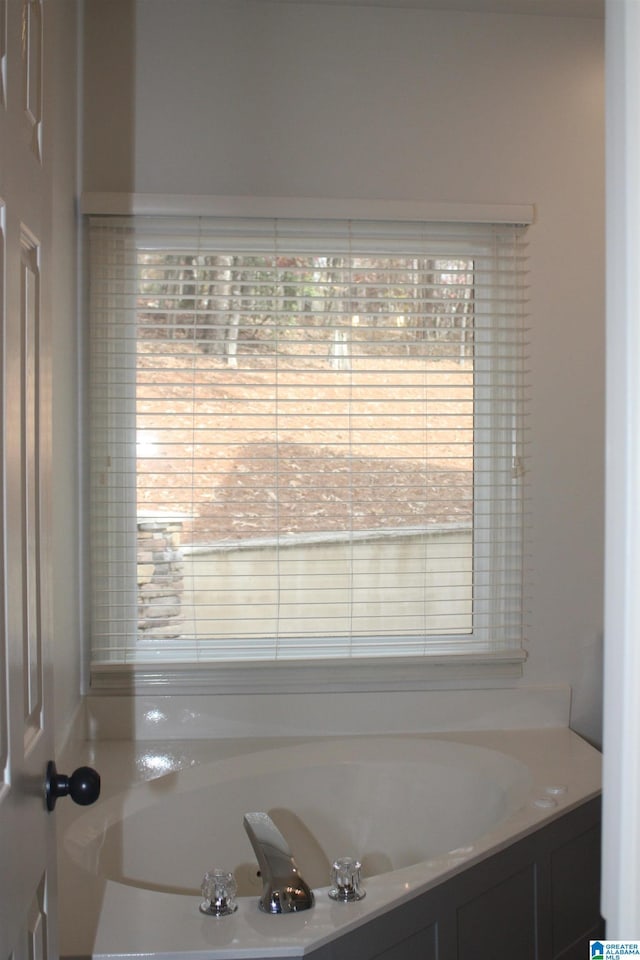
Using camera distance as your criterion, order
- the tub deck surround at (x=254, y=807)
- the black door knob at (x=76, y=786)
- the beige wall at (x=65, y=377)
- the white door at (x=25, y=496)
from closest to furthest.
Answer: the white door at (x=25, y=496)
the black door knob at (x=76, y=786)
the tub deck surround at (x=254, y=807)
the beige wall at (x=65, y=377)

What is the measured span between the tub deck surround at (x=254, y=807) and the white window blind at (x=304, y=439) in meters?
0.28

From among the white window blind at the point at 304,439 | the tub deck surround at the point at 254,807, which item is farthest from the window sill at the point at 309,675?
the tub deck surround at the point at 254,807

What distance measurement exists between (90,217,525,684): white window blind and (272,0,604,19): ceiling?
0.65 m

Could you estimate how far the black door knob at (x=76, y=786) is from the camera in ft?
4.28

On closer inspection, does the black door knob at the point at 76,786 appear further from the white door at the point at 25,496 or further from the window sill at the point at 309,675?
the window sill at the point at 309,675

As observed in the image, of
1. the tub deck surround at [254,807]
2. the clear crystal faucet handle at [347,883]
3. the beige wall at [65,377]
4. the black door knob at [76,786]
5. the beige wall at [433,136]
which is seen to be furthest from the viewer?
the beige wall at [433,136]

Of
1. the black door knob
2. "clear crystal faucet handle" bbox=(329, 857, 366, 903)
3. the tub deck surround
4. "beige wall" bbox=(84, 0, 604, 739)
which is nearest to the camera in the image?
the black door knob

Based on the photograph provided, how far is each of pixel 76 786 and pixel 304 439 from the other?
168 centimetres

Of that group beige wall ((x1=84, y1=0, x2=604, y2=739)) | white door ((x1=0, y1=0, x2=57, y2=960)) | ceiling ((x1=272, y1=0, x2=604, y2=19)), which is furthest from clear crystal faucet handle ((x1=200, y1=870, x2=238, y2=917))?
ceiling ((x1=272, y1=0, x2=604, y2=19))

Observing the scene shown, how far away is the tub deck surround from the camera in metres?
1.70

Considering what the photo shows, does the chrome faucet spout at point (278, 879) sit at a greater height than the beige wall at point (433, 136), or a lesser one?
lesser

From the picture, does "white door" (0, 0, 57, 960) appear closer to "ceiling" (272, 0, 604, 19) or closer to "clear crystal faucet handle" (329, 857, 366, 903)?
"clear crystal faucet handle" (329, 857, 366, 903)

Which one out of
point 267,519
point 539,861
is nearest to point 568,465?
point 267,519

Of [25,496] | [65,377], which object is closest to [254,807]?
[65,377]
